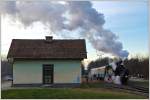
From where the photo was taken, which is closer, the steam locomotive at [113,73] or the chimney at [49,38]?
the chimney at [49,38]

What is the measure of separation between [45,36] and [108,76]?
1.08m

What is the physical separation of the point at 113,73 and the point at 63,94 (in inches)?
31.5

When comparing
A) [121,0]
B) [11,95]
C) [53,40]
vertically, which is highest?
[121,0]

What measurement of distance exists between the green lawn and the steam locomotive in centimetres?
21

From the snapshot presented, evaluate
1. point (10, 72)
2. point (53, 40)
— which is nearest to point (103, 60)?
point (53, 40)

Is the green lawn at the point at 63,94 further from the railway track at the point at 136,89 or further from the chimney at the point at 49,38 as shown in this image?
the chimney at the point at 49,38

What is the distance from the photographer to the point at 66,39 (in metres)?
8.36

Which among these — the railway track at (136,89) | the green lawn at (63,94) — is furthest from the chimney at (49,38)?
the railway track at (136,89)

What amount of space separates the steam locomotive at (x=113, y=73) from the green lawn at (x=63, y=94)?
0.68 feet

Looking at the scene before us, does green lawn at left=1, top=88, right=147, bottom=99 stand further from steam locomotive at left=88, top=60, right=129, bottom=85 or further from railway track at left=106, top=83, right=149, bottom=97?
steam locomotive at left=88, top=60, right=129, bottom=85

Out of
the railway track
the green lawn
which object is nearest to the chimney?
the green lawn

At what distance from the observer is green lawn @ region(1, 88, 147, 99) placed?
830 cm

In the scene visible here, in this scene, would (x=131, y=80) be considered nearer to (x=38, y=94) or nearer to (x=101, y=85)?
(x=101, y=85)

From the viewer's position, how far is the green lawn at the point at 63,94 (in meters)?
8.30
